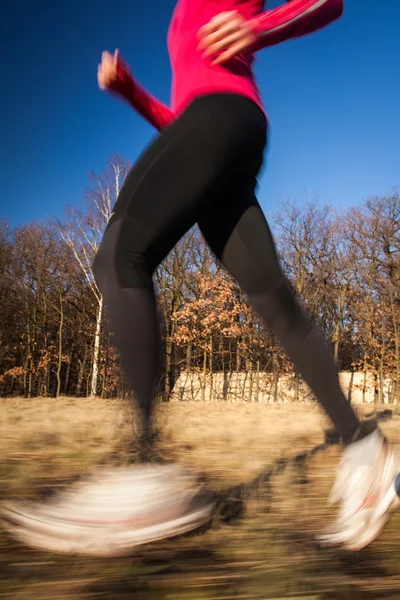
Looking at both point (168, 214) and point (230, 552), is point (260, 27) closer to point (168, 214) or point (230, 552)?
point (168, 214)

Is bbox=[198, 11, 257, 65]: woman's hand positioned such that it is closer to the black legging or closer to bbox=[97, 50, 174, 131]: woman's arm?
the black legging

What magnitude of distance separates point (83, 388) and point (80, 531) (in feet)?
74.3

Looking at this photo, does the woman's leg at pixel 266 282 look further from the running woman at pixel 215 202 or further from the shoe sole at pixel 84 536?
the shoe sole at pixel 84 536

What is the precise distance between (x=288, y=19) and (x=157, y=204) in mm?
696

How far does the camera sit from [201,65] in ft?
4.42

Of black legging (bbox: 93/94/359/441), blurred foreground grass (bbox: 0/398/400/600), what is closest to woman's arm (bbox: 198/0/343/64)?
black legging (bbox: 93/94/359/441)

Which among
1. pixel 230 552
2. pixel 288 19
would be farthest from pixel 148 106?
pixel 230 552

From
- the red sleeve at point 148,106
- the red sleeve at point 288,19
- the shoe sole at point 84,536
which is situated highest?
the red sleeve at point 288,19

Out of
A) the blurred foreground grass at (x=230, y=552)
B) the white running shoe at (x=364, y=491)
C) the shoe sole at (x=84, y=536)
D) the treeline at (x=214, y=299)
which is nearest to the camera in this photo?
the blurred foreground grass at (x=230, y=552)

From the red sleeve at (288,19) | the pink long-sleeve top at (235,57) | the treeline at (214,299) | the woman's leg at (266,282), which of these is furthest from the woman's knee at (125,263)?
the treeline at (214,299)

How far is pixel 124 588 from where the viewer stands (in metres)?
0.85

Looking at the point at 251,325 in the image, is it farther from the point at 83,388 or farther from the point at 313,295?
the point at 83,388

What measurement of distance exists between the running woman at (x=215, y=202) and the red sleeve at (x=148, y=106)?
17 cm

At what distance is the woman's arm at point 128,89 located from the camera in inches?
58.7
